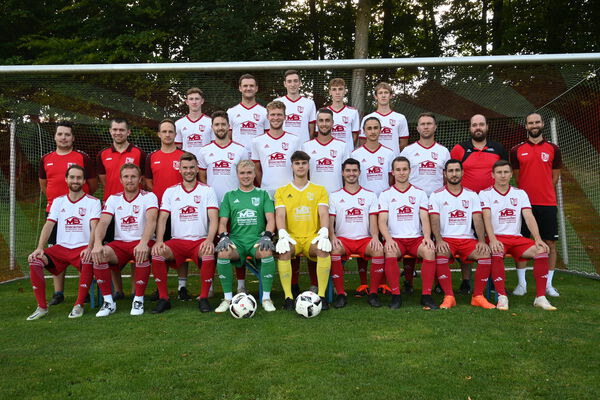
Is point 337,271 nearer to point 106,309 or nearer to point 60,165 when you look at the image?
point 106,309

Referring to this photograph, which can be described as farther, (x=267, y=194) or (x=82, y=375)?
(x=267, y=194)

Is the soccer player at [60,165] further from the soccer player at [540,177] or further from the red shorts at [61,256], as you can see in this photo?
the soccer player at [540,177]

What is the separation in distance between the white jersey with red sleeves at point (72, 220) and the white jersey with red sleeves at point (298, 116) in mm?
2211

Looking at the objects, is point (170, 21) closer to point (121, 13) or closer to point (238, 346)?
point (121, 13)

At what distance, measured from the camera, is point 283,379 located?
2799 mm

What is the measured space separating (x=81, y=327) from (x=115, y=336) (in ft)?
1.54

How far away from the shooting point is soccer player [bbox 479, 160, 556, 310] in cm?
451

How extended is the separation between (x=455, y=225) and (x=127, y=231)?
311cm

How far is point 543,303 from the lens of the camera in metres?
4.45

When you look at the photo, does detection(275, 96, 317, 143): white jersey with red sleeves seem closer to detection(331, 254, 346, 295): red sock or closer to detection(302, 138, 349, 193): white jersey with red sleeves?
detection(302, 138, 349, 193): white jersey with red sleeves

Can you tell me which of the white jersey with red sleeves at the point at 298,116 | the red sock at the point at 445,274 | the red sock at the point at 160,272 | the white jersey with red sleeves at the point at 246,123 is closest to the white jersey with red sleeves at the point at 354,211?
the red sock at the point at 445,274

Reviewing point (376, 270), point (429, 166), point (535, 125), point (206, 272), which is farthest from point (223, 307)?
point (535, 125)

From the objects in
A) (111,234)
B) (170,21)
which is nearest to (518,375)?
(111,234)

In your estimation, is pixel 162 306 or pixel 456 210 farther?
pixel 456 210
